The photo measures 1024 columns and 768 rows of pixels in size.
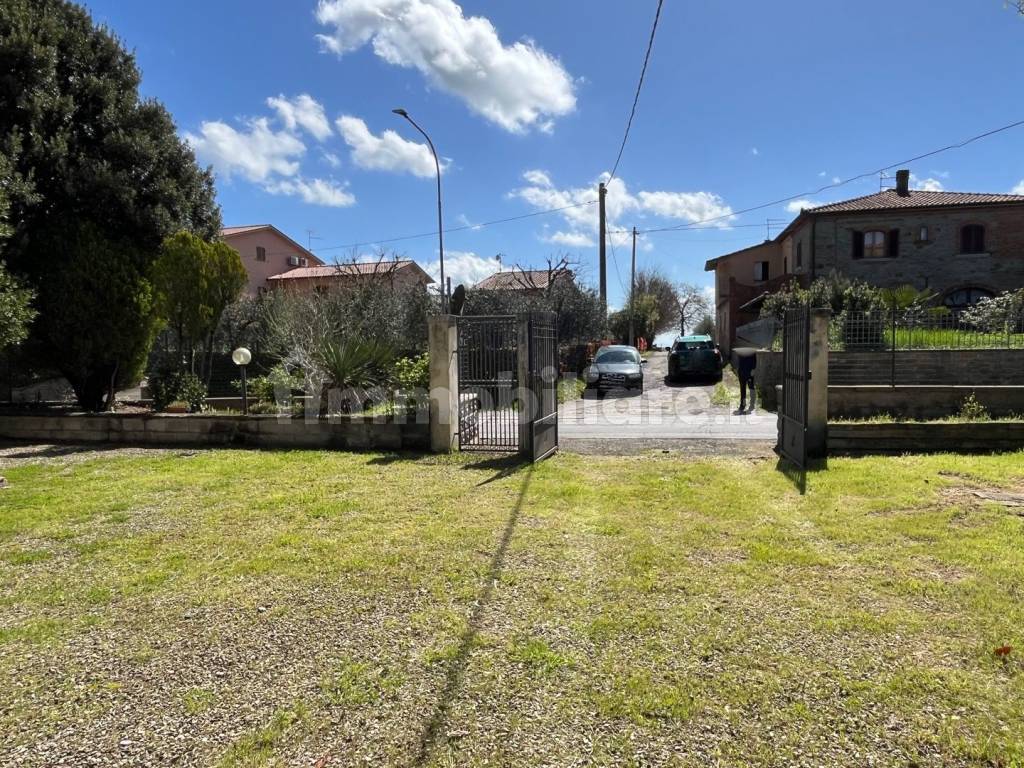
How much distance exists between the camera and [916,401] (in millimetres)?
9039

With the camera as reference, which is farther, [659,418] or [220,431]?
[659,418]

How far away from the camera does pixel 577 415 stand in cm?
1298

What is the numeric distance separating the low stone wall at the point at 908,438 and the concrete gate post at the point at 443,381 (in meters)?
5.22

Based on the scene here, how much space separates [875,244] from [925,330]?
1466 cm

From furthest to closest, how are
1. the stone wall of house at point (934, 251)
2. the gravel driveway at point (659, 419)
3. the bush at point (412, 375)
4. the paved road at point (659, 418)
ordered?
the stone wall of house at point (934, 251) → the paved road at point (659, 418) → the gravel driveway at point (659, 419) → the bush at point (412, 375)

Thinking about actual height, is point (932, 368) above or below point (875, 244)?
below

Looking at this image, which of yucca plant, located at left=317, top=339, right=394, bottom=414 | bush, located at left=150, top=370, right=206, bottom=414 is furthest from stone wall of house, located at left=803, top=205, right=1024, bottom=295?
bush, located at left=150, top=370, right=206, bottom=414

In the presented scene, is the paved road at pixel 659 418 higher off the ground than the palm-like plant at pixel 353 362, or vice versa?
the palm-like plant at pixel 353 362

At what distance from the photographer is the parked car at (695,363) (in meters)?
19.5

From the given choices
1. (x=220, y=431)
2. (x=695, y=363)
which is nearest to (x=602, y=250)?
(x=695, y=363)

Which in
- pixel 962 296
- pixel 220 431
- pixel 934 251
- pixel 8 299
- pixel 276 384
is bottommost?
pixel 220 431

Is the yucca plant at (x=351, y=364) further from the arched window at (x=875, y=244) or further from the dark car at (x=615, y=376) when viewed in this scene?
the arched window at (x=875, y=244)

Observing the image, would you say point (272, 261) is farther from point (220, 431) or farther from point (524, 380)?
point (524, 380)

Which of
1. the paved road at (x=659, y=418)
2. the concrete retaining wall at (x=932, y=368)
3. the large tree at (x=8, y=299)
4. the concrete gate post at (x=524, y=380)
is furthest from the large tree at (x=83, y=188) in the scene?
the concrete retaining wall at (x=932, y=368)
